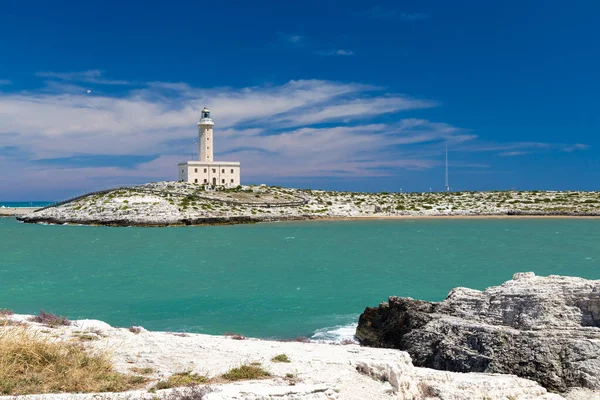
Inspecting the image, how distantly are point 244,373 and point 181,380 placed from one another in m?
1.05

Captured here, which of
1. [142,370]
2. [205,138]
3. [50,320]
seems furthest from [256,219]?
[142,370]

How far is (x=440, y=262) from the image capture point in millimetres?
36031

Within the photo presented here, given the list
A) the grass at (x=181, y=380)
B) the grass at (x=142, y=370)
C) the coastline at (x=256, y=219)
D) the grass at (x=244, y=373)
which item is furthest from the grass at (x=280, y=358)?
the coastline at (x=256, y=219)

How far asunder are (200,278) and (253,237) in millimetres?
27778

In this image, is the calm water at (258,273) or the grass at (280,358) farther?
the calm water at (258,273)

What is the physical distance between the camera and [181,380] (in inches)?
321

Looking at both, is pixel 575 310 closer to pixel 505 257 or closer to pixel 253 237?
pixel 505 257

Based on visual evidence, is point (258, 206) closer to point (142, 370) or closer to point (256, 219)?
point (256, 219)

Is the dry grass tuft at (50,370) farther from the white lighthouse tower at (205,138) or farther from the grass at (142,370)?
the white lighthouse tower at (205,138)

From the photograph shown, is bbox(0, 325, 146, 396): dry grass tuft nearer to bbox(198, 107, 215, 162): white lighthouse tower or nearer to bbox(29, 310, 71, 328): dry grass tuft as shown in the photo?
bbox(29, 310, 71, 328): dry grass tuft

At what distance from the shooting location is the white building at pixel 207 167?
107 metres

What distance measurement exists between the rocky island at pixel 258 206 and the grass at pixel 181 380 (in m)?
71.7

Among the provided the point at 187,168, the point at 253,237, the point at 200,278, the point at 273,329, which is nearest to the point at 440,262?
the point at 200,278

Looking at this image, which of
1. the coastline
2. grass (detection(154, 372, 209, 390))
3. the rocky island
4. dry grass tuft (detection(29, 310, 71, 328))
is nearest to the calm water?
dry grass tuft (detection(29, 310, 71, 328))
